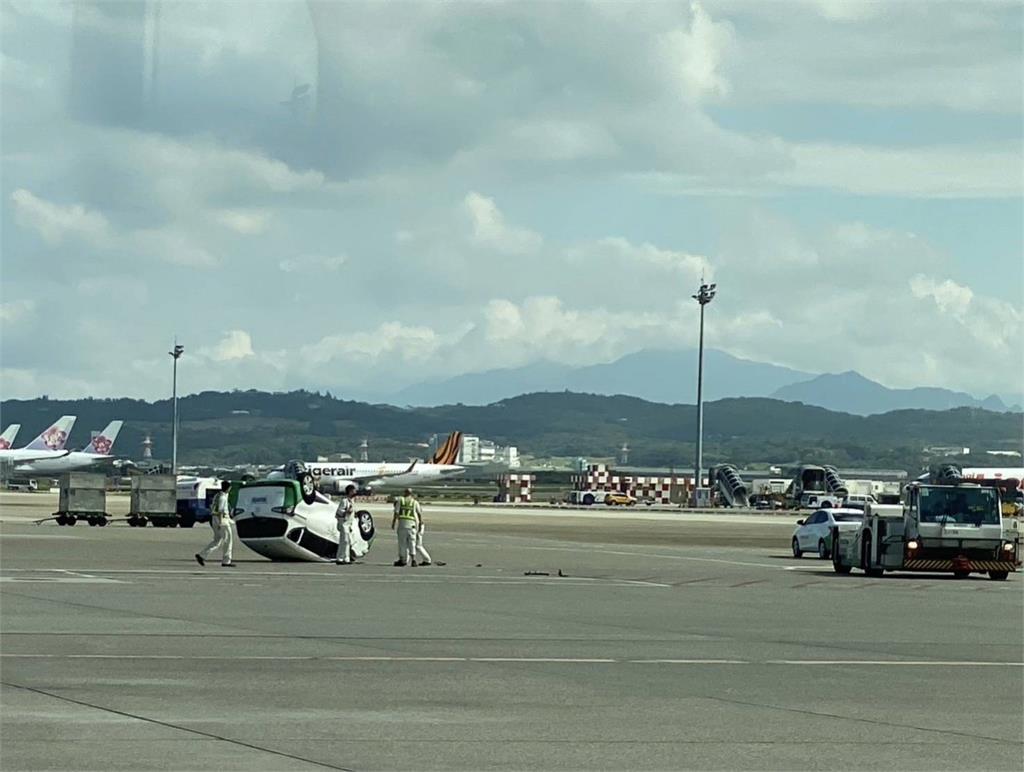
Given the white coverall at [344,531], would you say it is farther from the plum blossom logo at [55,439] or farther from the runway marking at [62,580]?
the plum blossom logo at [55,439]

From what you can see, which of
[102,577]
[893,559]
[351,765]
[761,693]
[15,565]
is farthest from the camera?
[893,559]

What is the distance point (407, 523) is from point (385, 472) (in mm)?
106432

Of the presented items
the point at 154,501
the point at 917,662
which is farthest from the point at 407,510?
the point at 154,501

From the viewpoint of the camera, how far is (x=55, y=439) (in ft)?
551

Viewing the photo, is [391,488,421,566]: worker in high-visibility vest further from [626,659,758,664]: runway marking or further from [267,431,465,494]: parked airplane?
[267,431,465,494]: parked airplane

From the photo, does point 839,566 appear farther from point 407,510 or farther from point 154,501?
point 154,501

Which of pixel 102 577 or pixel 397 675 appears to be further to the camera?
pixel 102 577

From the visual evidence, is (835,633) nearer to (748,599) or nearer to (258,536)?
(748,599)

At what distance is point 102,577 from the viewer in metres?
33.4

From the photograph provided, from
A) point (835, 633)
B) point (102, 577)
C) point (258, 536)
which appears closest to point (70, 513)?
point (258, 536)

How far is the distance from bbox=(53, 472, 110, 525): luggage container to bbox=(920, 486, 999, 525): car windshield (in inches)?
1621

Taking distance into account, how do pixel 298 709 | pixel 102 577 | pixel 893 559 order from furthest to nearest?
pixel 893 559, pixel 102 577, pixel 298 709

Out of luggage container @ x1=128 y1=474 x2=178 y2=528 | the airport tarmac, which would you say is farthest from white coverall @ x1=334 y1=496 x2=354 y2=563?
luggage container @ x1=128 y1=474 x2=178 y2=528

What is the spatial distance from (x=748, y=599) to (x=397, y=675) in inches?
563
